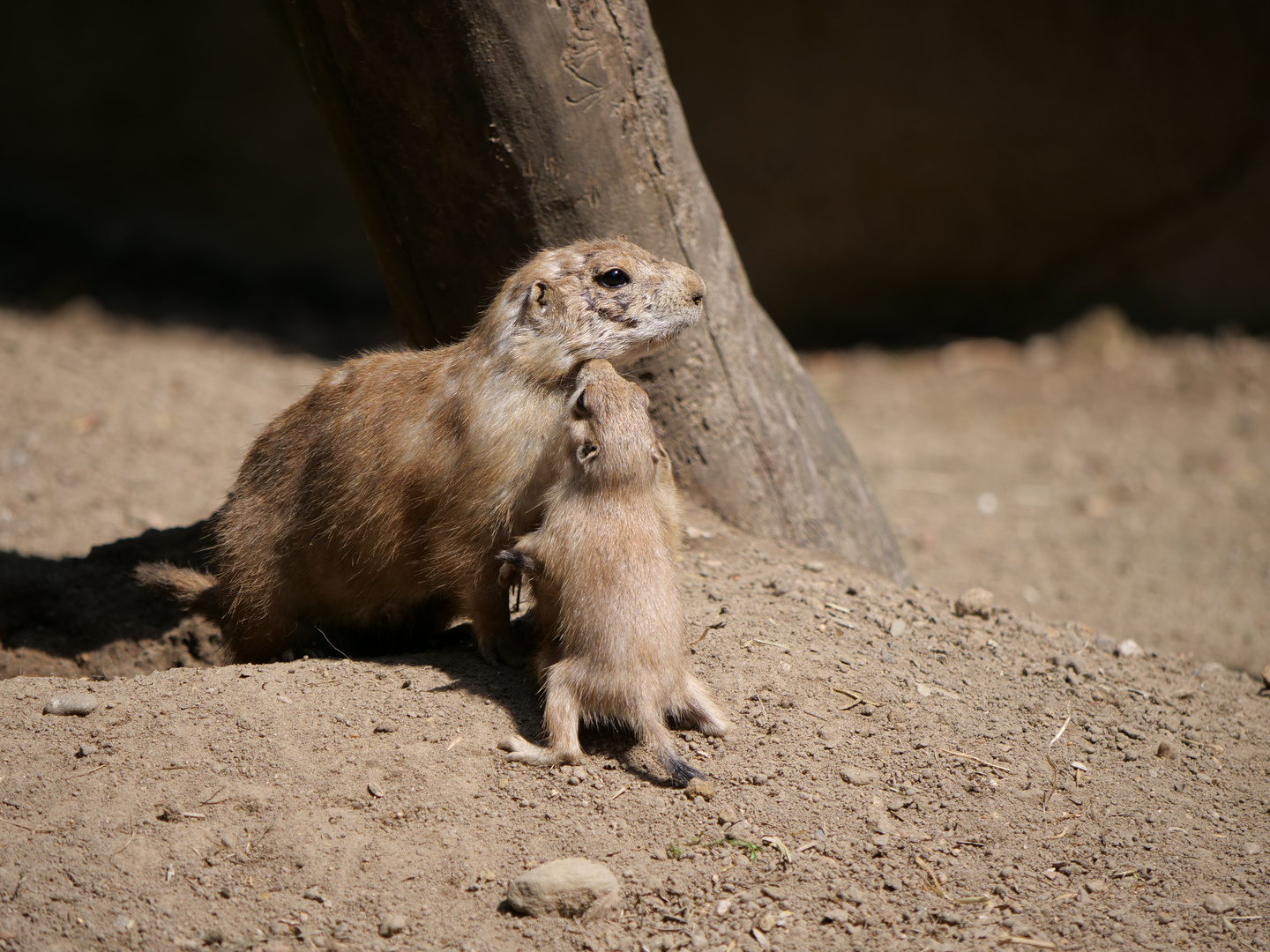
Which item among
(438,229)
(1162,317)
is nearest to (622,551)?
(438,229)

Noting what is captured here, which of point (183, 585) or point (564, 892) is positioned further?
point (183, 585)

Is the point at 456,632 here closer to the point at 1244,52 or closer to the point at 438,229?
the point at 438,229

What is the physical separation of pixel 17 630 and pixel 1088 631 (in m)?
4.66

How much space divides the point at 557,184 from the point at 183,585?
2.23 metres

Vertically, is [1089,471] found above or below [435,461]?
below

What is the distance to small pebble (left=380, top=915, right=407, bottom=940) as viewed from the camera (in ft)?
8.50

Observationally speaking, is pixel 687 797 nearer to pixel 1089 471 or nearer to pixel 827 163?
pixel 1089 471

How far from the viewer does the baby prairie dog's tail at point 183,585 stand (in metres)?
4.21

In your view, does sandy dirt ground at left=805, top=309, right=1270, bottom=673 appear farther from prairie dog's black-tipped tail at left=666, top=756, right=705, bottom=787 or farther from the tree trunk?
prairie dog's black-tipped tail at left=666, top=756, right=705, bottom=787

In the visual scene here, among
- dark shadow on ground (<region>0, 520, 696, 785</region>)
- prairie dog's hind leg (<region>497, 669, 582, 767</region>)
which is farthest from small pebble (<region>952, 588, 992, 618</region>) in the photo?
dark shadow on ground (<region>0, 520, 696, 785</region>)

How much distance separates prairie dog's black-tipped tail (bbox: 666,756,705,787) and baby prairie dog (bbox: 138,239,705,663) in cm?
83

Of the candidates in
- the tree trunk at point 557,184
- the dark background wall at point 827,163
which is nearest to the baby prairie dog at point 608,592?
the tree trunk at point 557,184

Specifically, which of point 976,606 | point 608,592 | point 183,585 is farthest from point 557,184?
point 976,606

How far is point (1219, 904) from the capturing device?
2756 mm
